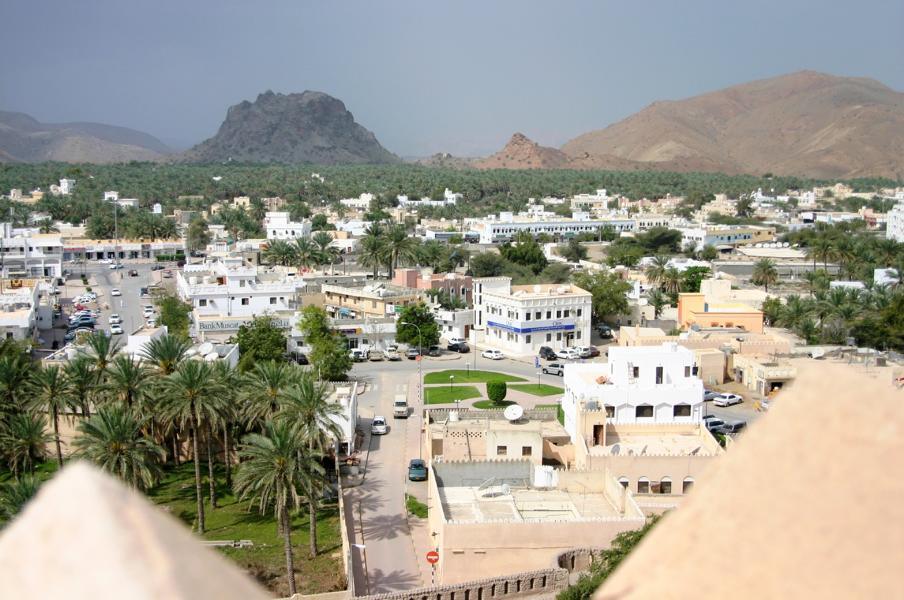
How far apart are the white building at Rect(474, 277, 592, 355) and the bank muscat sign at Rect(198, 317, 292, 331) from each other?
948 centimetres

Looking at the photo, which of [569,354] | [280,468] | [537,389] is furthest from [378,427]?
[569,354]

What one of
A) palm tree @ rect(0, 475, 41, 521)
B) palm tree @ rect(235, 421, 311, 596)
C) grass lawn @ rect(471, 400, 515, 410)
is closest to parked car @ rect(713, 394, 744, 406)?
grass lawn @ rect(471, 400, 515, 410)

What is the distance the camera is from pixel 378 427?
3089cm

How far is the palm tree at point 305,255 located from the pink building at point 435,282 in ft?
39.1

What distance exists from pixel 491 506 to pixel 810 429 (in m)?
18.5

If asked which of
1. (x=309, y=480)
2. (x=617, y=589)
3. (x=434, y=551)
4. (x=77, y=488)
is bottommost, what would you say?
(x=434, y=551)

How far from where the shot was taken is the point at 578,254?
249 ft

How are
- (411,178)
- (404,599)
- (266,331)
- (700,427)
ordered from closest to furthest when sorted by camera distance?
(404,599)
(700,427)
(266,331)
(411,178)

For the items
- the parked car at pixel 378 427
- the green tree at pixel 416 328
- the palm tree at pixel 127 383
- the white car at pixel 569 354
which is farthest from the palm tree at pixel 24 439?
the white car at pixel 569 354

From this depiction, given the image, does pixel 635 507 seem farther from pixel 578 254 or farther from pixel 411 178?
pixel 411 178

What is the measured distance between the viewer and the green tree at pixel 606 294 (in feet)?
158

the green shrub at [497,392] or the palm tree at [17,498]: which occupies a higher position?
the palm tree at [17,498]

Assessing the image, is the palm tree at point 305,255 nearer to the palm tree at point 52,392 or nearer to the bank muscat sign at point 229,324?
the bank muscat sign at point 229,324

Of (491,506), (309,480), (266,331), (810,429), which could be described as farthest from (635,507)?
(266,331)
